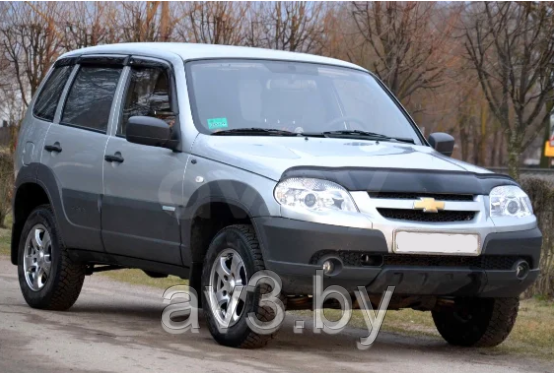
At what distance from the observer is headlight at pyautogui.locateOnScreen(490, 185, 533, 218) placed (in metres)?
7.58

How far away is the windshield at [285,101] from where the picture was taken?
326 inches

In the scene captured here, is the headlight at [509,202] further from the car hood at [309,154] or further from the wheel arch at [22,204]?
the wheel arch at [22,204]

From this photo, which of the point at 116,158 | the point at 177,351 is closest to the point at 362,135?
the point at 116,158

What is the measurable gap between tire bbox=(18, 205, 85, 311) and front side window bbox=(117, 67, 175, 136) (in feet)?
3.70

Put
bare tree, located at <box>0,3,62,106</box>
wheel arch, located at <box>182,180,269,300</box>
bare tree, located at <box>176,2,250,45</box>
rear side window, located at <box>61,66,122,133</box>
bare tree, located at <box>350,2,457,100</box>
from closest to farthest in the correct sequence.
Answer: wheel arch, located at <box>182,180,269,300</box>, rear side window, located at <box>61,66,122,133</box>, bare tree, located at <box>350,2,457,100</box>, bare tree, located at <box>176,2,250,45</box>, bare tree, located at <box>0,3,62,106</box>

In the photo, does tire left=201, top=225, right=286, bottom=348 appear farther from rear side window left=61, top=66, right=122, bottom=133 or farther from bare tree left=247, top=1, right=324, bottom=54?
bare tree left=247, top=1, right=324, bottom=54

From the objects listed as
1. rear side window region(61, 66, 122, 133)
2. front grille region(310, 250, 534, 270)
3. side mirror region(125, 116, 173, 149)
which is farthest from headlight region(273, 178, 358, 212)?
rear side window region(61, 66, 122, 133)

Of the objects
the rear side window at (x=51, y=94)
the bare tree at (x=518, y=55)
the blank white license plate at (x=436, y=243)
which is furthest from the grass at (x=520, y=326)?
the bare tree at (x=518, y=55)

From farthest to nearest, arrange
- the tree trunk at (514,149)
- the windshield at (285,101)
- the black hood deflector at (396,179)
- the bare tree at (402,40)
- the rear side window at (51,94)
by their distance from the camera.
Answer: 1. the bare tree at (402,40)
2. the tree trunk at (514,149)
3. the rear side window at (51,94)
4. the windshield at (285,101)
5. the black hood deflector at (396,179)

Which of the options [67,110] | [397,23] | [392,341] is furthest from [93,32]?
[392,341]

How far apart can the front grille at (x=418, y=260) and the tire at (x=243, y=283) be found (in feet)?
1.33

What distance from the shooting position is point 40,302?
9.46m

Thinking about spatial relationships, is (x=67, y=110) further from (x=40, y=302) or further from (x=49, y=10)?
(x=49, y=10)

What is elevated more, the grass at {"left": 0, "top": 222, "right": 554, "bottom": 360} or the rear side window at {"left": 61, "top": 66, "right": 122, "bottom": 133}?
the rear side window at {"left": 61, "top": 66, "right": 122, "bottom": 133}
